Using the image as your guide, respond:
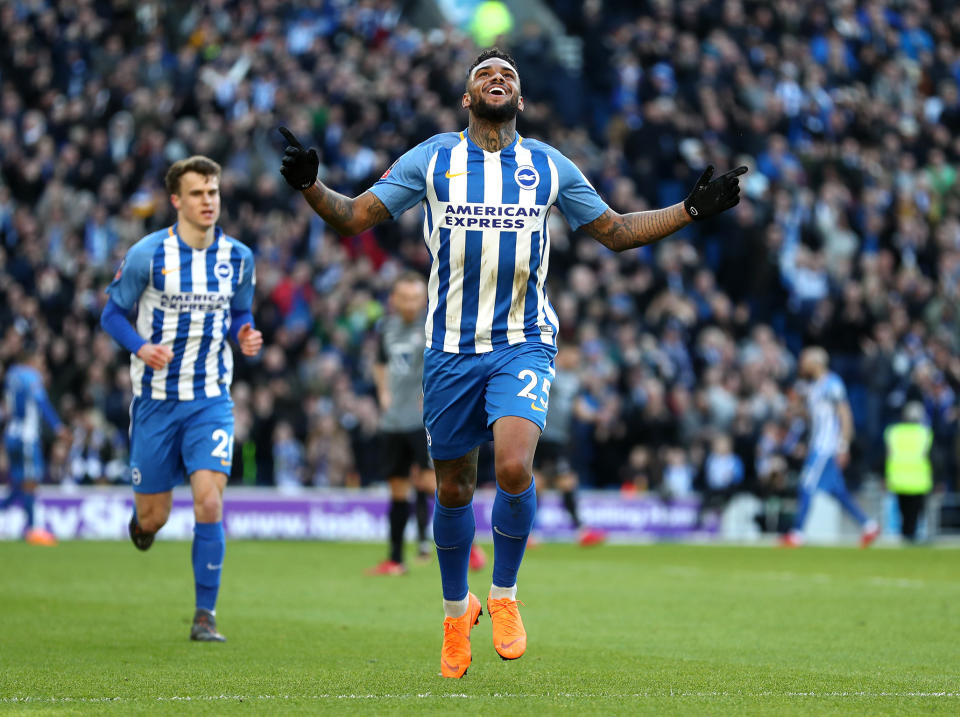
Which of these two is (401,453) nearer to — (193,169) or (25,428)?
(193,169)

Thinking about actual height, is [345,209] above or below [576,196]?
below

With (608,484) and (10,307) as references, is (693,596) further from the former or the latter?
(10,307)

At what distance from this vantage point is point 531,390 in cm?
652

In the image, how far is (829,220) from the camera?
24516 mm

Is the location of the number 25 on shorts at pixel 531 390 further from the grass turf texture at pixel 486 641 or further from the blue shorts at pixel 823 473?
the blue shorts at pixel 823 473

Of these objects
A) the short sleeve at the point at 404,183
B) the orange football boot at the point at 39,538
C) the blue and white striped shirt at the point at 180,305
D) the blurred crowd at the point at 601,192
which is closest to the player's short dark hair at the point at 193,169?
the blue and white striped shirt at the point at 180,305

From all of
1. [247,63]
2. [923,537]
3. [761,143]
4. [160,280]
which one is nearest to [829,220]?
[761,143]

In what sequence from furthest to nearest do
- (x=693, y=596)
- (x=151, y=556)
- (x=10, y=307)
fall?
(x=10, y=307), (x=151, y=556), (x=693, y=596)

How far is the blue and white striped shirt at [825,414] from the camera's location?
60.6ft

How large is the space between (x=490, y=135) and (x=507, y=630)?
2187 millimetres

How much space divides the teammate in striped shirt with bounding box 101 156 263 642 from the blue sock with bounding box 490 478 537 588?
2390mm

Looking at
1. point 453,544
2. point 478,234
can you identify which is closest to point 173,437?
point 453,544

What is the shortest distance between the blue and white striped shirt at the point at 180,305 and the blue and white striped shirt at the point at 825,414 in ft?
36.7

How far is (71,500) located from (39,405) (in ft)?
5.84
